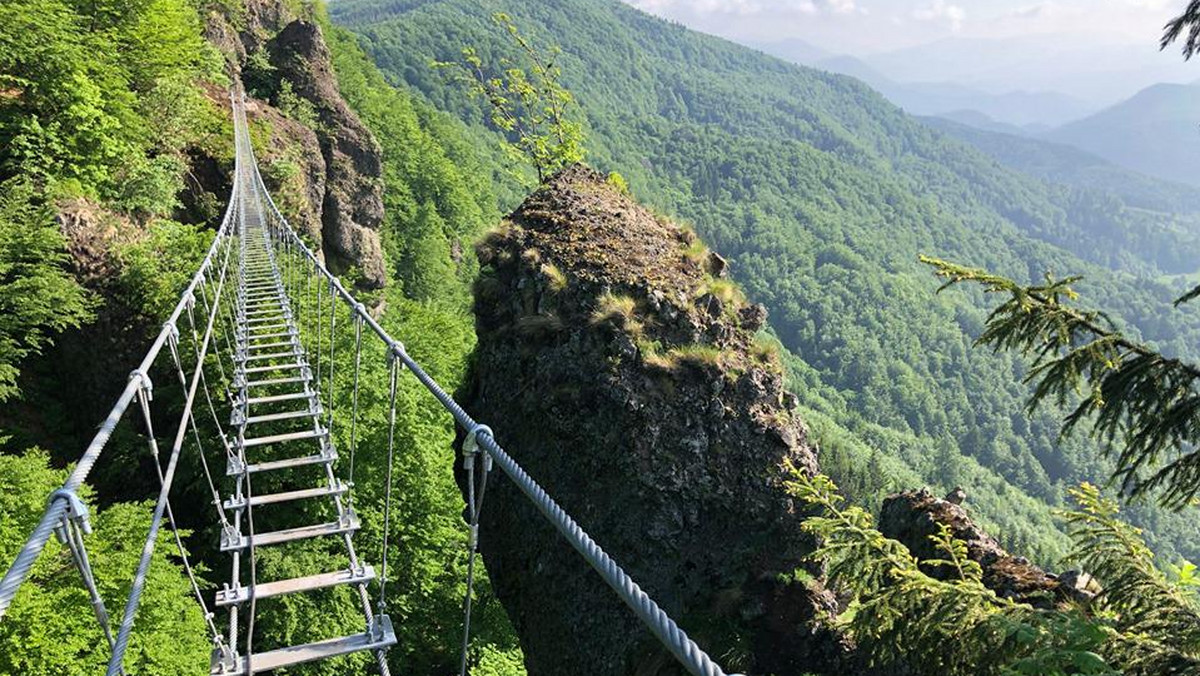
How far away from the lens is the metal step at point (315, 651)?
4.71m

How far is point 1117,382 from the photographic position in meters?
3.82

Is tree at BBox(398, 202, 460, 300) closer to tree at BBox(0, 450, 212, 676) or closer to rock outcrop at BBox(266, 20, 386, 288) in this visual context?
rock outcrop at BBox(266, 20, 386, 288)

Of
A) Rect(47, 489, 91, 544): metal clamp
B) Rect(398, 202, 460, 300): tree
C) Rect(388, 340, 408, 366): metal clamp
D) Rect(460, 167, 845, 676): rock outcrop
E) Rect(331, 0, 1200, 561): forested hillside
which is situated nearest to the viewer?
Rect(47, 489, 91, 544): metal clamp

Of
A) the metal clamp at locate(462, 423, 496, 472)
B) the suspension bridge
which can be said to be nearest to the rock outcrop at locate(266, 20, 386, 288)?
the suspension bridge

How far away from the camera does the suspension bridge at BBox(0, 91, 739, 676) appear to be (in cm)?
226

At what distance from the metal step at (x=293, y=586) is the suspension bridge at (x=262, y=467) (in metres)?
0.01

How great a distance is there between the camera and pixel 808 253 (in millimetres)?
164250

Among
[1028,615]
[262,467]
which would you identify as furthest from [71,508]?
[1028,615]

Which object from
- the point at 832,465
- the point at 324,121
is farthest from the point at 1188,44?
the point at 832,465

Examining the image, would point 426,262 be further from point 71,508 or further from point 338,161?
point 71,508

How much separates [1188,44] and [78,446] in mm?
17434

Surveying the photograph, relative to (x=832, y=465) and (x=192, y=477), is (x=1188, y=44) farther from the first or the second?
(x=832, y=465)

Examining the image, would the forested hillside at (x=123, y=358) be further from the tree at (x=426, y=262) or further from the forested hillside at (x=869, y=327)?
the forested hillside at (x=869, y=327)

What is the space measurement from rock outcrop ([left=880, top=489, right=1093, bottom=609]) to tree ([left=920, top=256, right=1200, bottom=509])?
1.91 m
